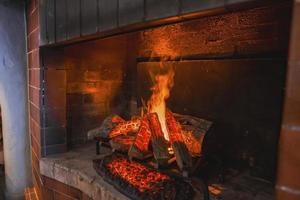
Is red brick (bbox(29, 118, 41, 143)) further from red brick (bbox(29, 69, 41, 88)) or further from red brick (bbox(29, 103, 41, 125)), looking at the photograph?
red brick (bbox(29, 69, 41, 88))

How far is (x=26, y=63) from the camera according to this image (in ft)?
9.21

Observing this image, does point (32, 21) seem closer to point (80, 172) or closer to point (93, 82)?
point (93, 82)

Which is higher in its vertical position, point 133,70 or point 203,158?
point 133,70

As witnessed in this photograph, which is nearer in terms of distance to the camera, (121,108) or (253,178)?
(253,178)

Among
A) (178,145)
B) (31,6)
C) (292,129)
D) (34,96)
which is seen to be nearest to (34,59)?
(34,96)

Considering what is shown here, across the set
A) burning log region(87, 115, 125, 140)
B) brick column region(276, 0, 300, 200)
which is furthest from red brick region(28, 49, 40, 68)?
brick column region(276, 0, 300, 200)

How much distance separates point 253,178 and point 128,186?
820mm

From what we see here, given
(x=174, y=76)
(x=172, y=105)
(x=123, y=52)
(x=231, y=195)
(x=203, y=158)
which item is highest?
(x=123, y=52)

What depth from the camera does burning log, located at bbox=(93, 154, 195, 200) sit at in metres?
1.43

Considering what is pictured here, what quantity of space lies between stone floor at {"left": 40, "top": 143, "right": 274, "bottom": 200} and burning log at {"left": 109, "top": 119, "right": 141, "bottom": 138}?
30 cm

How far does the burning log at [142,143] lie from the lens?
166 centimetres

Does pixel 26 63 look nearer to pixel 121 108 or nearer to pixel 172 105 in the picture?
pixel 121 108

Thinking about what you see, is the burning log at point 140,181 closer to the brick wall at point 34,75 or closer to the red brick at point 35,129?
the red brick at point 35,129

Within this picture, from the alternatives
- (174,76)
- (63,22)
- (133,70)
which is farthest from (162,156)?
(133,70)
